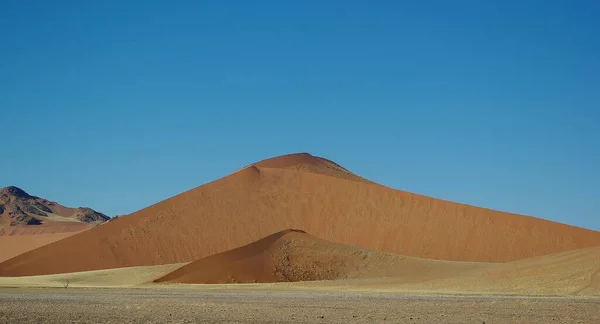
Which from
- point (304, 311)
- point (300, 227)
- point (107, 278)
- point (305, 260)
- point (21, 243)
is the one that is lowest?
point (304, 311)

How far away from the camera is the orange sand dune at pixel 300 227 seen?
2950 inches

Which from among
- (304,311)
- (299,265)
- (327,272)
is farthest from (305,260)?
(304,311)

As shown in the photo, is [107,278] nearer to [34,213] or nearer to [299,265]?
[299,265]

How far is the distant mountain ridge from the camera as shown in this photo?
153 metres

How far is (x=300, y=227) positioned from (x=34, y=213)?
110 m

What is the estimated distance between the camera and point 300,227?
8106cm

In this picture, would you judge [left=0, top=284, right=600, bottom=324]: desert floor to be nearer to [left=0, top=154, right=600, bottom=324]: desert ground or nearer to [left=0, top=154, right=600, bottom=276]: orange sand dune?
[left=0, top=154, right=600, bottom=324]: desert ground

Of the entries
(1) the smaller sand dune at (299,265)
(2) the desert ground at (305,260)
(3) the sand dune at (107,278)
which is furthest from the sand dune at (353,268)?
(3) the sand dune at (107,278)

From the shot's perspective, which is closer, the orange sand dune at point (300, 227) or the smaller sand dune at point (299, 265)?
the smaller sand dune at point (299, 265)

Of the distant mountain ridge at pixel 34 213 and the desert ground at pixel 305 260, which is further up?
the distant mountain ridge at pixel 34 213

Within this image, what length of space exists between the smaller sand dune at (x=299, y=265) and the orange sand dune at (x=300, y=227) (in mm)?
14970

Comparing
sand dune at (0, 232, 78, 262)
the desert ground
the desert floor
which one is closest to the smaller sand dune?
the desert ground

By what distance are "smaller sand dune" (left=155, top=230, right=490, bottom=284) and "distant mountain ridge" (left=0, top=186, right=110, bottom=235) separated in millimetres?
87039

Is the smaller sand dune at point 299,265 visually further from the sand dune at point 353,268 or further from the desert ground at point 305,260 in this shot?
the desert ground at point 305,260
